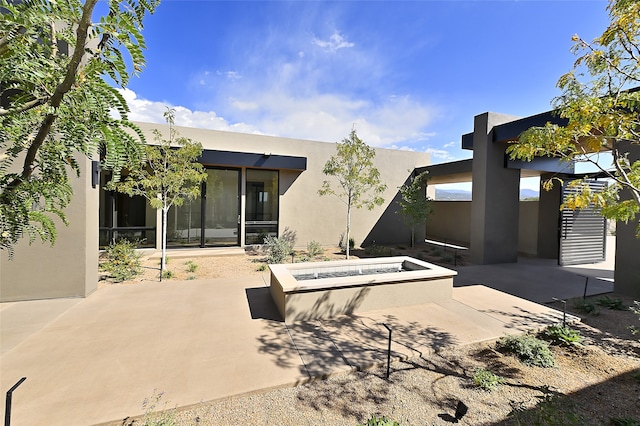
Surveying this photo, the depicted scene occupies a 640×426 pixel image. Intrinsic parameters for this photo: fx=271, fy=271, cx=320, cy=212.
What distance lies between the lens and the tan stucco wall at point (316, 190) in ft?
39.5

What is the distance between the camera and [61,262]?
19.1 ft

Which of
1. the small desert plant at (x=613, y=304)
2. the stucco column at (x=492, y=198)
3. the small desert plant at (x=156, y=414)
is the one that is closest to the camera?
the small desert plant at (x=156, y=414)

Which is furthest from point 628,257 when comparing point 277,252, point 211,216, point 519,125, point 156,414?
point 211,216

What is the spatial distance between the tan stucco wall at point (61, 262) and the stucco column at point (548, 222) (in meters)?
15.9

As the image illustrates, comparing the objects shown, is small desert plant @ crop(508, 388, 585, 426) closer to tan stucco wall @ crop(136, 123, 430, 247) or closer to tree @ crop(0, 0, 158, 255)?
tree @ crop(0, 0, 158, 255)

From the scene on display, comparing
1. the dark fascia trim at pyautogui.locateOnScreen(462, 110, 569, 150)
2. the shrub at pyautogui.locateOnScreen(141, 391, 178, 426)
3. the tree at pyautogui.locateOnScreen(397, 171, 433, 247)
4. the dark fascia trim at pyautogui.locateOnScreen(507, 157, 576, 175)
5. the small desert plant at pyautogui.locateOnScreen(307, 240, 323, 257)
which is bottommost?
the shrub at pyautogui.locateOnScreen(141, 391, 178, 426)

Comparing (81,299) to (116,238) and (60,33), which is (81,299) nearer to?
(116,238)

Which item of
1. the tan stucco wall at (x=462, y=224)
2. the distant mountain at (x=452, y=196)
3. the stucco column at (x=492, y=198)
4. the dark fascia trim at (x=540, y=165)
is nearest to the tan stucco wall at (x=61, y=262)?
the stucco column at (x=492, y=198)

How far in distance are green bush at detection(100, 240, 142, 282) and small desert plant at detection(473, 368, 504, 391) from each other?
8370 mm

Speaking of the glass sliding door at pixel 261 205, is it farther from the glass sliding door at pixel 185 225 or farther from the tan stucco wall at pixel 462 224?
the tan stucco wall at pixel 462 224

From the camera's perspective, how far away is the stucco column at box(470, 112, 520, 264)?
9.98 meters

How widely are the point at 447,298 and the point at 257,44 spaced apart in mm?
9623

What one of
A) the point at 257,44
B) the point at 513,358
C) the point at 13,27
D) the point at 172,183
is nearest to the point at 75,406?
the point at 13,27

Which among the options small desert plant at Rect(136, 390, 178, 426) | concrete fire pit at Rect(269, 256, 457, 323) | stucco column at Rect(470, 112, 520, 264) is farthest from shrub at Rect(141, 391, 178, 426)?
stucco column at Rect(470, 112, 520, 264)
